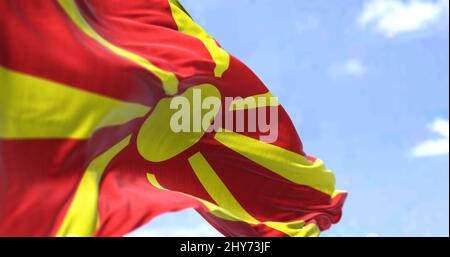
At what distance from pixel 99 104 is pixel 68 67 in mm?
546

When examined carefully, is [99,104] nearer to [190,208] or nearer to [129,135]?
[129,135]

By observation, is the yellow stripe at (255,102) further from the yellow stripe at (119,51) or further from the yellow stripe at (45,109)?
the yellow stripe at (45,109)

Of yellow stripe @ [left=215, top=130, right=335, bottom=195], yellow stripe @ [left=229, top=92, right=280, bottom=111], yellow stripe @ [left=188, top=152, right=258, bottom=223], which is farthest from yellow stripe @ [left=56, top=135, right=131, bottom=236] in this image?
yellow stripe @ [left=229, top=92, right=280, bottom=111]

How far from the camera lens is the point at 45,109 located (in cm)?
759

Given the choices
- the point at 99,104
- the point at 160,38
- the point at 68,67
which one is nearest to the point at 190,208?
the point at 99,104

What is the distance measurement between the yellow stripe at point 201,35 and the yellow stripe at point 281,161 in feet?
3.21

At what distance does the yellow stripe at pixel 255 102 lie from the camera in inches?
406

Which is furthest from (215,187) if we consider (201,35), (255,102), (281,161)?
(201,35)

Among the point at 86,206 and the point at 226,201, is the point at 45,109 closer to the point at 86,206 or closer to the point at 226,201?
the point at 86,206

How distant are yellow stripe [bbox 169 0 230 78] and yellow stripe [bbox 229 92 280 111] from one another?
55cm

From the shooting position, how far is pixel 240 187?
10.3m

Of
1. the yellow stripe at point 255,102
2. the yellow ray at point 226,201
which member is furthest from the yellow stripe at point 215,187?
the yellow stripe at point 255,102

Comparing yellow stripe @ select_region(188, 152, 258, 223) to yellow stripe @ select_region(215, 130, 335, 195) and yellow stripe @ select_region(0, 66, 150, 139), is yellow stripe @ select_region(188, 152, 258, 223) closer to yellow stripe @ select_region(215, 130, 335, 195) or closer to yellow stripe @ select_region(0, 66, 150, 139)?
yellow stripe @ select_region(215, 130, 335, 195)
